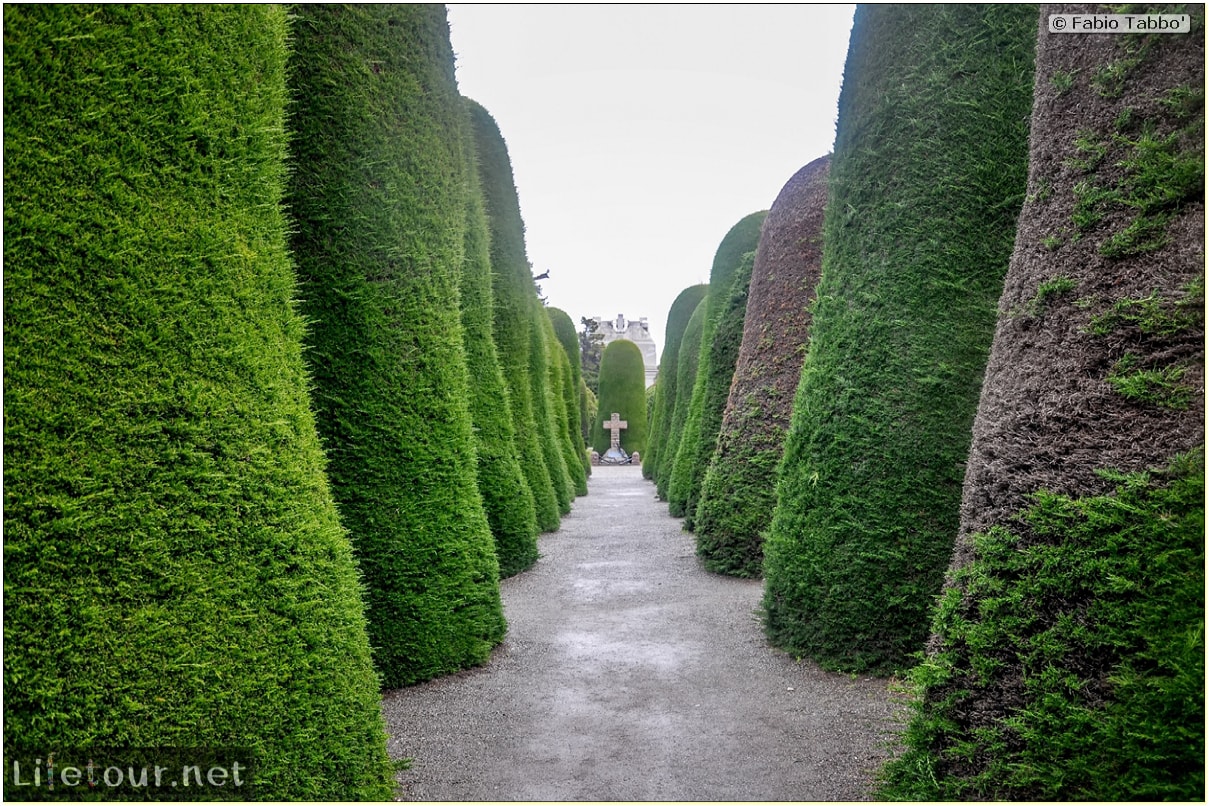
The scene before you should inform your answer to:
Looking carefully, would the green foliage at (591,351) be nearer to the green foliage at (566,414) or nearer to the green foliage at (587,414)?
the green foliage at (587,414)

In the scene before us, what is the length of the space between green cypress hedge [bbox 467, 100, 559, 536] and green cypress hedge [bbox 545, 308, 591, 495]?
6.60 m

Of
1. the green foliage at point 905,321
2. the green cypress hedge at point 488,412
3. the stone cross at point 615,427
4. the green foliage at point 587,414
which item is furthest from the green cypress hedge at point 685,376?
the green foliage at point 587,414

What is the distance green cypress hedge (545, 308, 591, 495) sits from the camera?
66.3 ft

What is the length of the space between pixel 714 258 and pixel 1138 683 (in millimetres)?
14225

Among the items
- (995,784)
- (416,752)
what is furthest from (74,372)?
(995,784)

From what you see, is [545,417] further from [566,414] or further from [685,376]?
[566,414]

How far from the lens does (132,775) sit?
2.46 meters

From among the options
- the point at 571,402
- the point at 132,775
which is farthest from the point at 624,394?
the point at 132,775

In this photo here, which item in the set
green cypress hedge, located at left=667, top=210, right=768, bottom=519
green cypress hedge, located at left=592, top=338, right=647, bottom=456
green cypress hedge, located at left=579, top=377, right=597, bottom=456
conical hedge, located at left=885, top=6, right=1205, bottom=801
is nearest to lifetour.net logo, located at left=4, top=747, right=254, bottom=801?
conical hedge, located at left=885, top=6, right=1205, bottom=801

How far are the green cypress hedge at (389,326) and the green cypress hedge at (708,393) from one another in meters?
6.81

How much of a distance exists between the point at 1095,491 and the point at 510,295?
31.8 feet

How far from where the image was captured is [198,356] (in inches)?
109

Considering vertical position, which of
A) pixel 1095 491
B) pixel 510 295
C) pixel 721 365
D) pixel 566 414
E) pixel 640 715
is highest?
pixel 510 295

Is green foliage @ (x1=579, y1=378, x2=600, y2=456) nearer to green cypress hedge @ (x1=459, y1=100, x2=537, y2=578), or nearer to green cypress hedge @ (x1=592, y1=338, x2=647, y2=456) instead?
green cypress hedge @ (x1=592, y1=338, x2=647, y2=456)
